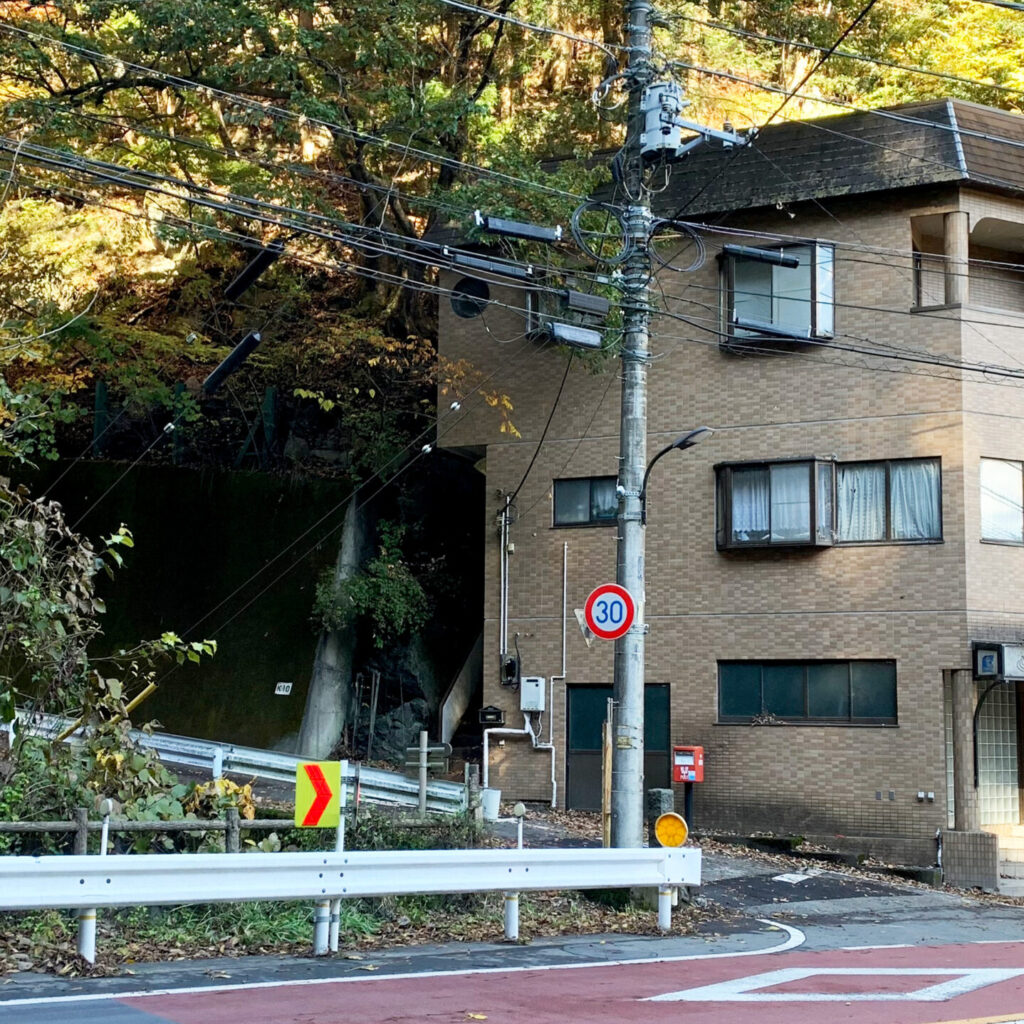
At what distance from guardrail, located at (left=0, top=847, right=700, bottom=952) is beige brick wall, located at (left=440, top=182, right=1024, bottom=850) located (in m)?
9.24

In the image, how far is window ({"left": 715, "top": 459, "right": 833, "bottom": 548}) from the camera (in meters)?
21.8

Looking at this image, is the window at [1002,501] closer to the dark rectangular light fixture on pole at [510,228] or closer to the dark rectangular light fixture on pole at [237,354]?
the dark rectangular light fixture on pole at [510,228]

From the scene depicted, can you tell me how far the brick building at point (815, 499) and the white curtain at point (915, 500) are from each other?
0.04 metres

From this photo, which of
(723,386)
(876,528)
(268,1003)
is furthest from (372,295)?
(268,1003)

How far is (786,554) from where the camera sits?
2222cm

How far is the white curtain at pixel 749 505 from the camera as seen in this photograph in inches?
885

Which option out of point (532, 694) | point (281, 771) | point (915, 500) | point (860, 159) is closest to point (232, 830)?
point (281, 771)

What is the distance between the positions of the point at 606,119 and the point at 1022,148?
27.0 ft

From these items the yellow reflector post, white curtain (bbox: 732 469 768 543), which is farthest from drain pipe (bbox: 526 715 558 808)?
the yellow reflector post

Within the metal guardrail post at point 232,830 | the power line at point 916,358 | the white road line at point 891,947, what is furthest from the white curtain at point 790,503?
the metal guardrail post at point 232,830

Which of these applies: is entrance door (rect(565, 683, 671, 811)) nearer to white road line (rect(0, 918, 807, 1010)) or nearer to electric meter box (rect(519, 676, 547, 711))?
electric meter box (rect(519, 676, 547, 711))

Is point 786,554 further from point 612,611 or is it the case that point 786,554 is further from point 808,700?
point 612,611

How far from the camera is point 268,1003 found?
330 inches

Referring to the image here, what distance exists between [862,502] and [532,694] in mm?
6570
